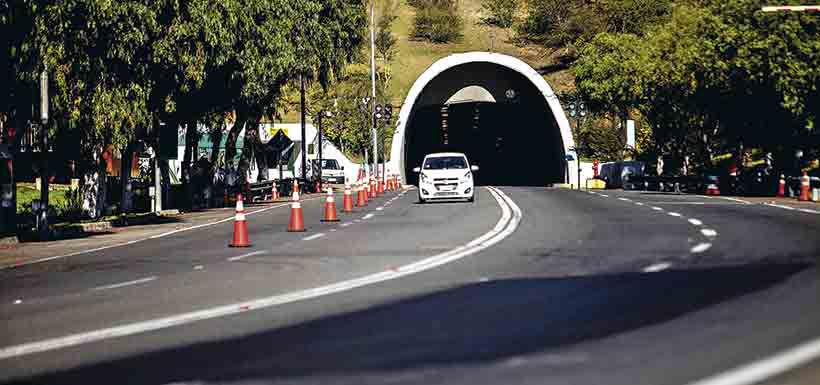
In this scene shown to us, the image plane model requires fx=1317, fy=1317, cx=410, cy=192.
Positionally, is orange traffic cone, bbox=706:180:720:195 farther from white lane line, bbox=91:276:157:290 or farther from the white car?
white lane line, bbox=91:276:157:290

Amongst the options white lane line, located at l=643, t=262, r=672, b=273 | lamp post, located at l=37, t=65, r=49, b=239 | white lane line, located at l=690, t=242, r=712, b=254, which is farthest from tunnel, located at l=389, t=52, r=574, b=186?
white lane line, located at l=643, t=262, r=672, b=273

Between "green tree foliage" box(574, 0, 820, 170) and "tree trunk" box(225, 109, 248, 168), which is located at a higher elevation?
"green tree foliage" box(574, 0, 820, 170)

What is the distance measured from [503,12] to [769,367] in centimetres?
17837

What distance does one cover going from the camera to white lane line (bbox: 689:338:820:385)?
24.6 ft

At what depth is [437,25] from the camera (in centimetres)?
17988

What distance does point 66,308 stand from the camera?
1411 cm

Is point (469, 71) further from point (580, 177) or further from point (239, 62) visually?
point (239, 62)

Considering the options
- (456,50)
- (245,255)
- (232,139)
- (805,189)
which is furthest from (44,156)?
(456,50)

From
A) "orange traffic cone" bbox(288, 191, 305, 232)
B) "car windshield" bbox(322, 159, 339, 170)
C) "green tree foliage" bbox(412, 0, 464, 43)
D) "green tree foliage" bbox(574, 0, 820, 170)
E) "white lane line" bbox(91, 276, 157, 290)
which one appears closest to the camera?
"white lane line" bbox(91, 276, 157, 290)

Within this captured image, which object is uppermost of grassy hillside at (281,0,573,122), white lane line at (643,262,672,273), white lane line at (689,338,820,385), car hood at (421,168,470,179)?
grassy hillside at (281,0,573,122)

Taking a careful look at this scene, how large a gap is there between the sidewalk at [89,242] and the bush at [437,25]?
5559 inches

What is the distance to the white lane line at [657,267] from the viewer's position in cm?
1559

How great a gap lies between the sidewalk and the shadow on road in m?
12.0

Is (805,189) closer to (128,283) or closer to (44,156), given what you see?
(44,156)
